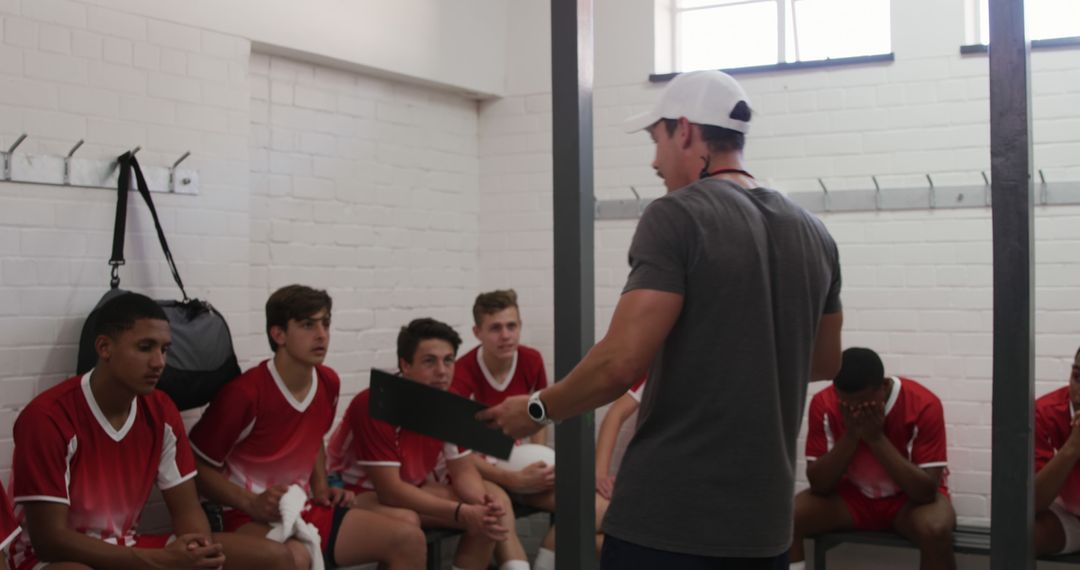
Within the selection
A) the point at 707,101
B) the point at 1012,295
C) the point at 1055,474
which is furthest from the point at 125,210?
the point at 1055,474

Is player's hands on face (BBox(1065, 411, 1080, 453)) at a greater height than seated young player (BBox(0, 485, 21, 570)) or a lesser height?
greater

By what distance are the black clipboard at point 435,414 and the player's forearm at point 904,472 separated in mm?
2553

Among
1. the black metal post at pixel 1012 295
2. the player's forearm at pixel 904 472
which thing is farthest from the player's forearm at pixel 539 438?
the black metal post at pixel 1012 295

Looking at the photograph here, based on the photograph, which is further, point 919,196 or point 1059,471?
point 919,196

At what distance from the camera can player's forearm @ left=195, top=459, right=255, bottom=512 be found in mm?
3820

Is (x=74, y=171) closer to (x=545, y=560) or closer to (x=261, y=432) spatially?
(x=261, y=432)

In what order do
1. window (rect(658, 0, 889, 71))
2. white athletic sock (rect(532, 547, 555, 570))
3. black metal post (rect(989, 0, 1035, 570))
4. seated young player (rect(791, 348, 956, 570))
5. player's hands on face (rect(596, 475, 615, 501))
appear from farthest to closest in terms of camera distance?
window (rect(658, 0, 889, 71)), player's hands on face (rect(596, 475, 615, 501)), white athletic sock (rect(532, 547, 555, 570)), seated young player (rect(791, 348, 956, 570)), black metal post (rect(989, 0, 1035, 570))

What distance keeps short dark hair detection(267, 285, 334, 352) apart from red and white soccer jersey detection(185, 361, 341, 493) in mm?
164

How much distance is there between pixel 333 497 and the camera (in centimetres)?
412

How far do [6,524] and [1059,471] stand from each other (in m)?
3.39

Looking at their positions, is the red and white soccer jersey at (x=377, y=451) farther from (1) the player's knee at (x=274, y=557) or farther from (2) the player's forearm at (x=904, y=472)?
(2) the player's forearm at (x=904, y=472)

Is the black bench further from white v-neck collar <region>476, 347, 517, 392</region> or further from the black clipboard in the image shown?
the black clipboard

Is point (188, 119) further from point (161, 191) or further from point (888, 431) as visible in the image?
point (888, 431)

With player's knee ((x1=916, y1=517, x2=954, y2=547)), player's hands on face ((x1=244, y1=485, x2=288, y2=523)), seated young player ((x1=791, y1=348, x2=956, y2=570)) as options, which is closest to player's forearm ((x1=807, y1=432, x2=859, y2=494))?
seated young player ((x1=791, y1=348, x2=956, y2=570))
